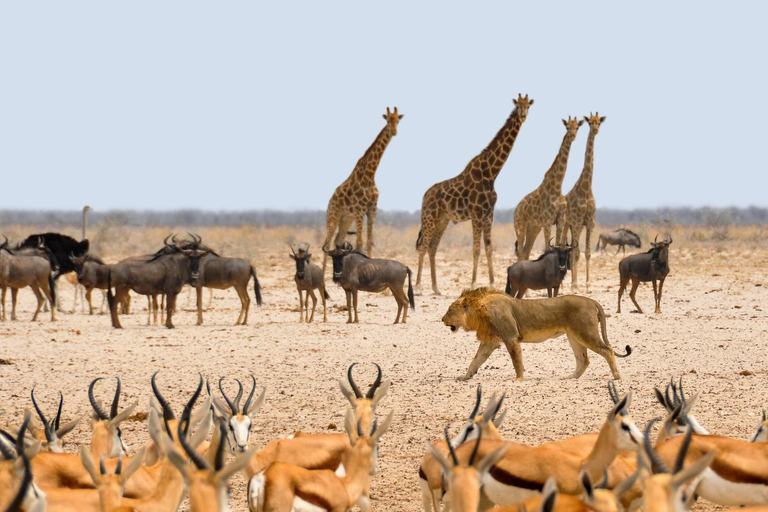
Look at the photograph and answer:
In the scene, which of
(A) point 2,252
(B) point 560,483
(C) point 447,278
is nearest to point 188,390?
(B) point 560,483

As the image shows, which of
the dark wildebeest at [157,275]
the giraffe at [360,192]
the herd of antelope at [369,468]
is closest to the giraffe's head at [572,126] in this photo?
the giraffe at [360,192]

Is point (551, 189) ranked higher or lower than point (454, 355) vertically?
higher

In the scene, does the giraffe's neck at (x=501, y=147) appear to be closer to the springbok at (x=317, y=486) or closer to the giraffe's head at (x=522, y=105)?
the giraffe's head at (x=522, y=105)

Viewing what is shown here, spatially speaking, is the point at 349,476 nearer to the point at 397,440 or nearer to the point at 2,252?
the point at 397,440

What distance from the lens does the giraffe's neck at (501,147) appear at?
25859mm

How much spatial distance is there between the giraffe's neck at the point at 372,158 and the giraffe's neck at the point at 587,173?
513 centimetres

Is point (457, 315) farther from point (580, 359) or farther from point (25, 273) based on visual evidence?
point (25, 273)

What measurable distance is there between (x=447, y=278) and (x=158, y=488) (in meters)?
24.1

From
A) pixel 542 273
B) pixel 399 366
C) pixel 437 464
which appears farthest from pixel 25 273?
pixel 437 464

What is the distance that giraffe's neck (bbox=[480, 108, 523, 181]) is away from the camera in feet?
84.8

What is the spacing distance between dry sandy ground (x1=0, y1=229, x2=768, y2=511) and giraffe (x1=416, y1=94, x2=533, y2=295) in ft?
12.2

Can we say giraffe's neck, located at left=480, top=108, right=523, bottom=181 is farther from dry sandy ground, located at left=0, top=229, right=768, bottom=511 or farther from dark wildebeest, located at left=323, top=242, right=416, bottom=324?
dark wildebeest, located at left=323, top=242, right=416, bottom=324

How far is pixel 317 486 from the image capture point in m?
6.00

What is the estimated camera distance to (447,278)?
29.3 m
